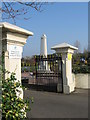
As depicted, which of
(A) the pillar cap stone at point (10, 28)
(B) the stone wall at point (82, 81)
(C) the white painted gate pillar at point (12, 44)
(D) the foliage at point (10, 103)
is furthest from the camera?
(B) the stone wall at point (82, 81)

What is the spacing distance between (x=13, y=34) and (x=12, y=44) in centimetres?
23

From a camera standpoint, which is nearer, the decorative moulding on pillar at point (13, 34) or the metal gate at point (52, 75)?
the decorative moulding on pillar at point (13, 34)

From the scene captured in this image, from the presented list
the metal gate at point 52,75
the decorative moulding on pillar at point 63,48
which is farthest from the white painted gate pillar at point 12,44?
the metal gate at point 52,75

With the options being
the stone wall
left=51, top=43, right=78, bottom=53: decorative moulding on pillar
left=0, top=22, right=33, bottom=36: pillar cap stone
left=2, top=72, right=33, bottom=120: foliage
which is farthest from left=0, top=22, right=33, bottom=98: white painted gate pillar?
the stone wall

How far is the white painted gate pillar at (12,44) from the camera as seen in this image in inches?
141

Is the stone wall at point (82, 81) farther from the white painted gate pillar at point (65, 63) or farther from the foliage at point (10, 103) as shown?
the foliage at point (10, 103)

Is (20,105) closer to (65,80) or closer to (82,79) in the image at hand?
(65,80)

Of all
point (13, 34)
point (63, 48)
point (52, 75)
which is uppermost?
point (63, 48)

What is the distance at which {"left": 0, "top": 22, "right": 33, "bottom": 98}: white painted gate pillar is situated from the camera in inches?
141

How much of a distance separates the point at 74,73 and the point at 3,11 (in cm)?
746

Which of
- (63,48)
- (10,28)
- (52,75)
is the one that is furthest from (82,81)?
(10,28)

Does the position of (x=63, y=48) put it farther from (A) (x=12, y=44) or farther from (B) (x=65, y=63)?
(A) (x=12, y=44)

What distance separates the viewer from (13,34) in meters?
3.71

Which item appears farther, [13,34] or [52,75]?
[52,75]
